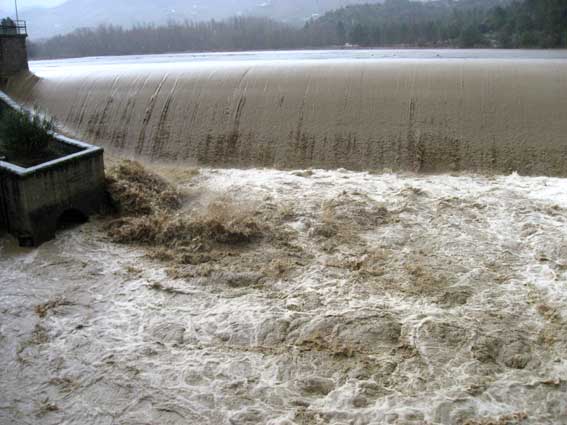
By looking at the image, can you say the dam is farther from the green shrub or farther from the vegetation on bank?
the vegetation on bank

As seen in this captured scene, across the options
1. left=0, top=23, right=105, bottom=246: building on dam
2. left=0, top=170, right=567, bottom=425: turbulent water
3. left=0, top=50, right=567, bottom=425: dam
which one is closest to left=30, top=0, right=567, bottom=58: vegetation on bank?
left=0, top=50, right=567, bottom=425: dam

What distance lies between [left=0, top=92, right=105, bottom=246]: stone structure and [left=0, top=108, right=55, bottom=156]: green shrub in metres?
0.58

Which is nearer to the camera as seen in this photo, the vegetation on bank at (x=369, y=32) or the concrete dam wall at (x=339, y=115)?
the concrete dam wall at (x=339, y=115)

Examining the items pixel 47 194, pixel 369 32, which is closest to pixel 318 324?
pixel 47 194

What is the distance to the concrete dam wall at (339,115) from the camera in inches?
342

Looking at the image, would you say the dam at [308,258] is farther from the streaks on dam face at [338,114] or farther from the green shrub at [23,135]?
the green shrub at [23,135]

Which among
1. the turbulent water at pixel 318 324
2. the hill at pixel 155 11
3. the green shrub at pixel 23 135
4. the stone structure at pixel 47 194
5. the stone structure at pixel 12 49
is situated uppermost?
the hill at pixel 155 11

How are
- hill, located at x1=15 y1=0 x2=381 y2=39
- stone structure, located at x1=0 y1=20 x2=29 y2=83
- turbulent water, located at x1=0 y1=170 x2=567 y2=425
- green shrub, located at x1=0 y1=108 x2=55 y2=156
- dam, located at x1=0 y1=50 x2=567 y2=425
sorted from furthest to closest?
hill, located at x1=15 y1=0 x2=381 y2=39
stone structure, located at x1=0 y1=20 x2=29 y2=83
green shrub, located at x1=0 y1=108 x2=55 y2=156
dam, located at x1=0 y1=50 x2=567 y2=425
turbulent water, located at x1=0 y1=170 x2=567 y2=425

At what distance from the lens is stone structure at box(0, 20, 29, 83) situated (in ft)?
42.7

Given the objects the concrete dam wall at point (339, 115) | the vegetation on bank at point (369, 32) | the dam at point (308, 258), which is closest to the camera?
the dam at point (308, 258)

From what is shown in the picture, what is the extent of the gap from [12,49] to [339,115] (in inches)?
322

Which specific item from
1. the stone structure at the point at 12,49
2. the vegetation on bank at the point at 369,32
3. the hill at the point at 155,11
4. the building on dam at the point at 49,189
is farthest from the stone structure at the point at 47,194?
the hill at the point at 155,11

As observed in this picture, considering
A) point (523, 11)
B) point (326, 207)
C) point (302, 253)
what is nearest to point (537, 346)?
point (302, 253)

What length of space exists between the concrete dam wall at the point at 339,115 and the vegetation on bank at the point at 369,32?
3.95m
